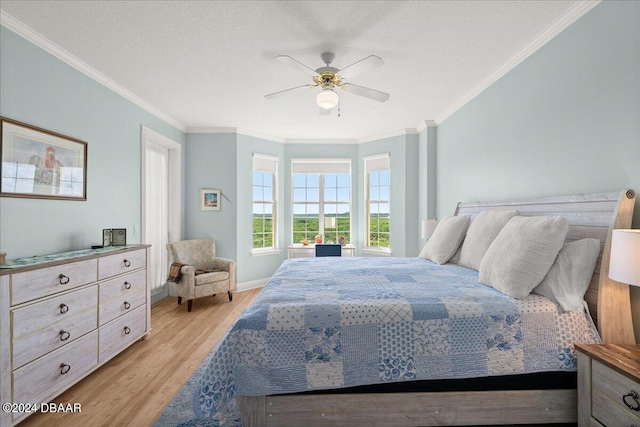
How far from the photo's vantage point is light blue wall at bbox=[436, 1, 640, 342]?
68.0 inches

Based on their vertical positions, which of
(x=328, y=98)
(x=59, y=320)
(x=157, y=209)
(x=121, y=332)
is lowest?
(x=121, y=332)

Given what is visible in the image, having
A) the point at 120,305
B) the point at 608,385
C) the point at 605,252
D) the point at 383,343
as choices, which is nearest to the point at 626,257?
the point at 605,252

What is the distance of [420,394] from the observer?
5.27 feet

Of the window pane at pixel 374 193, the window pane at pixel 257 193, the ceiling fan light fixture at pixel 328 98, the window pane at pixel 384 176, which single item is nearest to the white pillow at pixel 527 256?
the ceiling fan light fixture at pixel 328 98

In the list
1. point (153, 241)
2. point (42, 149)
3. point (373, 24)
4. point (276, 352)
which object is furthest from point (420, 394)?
point (153, 241)

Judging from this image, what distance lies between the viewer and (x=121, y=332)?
Answer: 265 cm

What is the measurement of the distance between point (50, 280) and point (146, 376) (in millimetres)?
1041

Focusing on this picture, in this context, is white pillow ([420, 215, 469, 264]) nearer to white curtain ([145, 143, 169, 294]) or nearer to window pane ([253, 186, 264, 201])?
window pane ([253, 186, 264, 201])

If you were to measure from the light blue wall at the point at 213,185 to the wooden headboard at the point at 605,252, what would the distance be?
436 cm

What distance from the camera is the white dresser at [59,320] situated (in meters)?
1.71

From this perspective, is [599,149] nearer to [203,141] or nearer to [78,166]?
[78,166]

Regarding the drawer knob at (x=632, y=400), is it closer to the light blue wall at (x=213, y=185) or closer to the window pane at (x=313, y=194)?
the light blue wall at (x=213, y=185)

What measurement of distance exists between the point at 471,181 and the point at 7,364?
424cm

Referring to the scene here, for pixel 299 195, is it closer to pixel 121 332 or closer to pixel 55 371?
pixel 121 332
